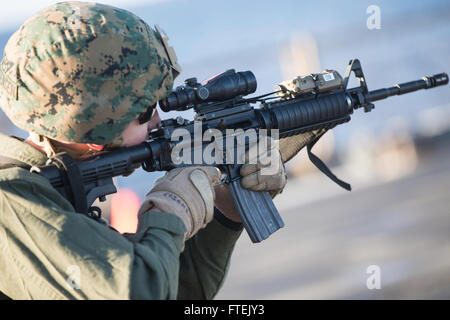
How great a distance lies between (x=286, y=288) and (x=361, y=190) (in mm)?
4405

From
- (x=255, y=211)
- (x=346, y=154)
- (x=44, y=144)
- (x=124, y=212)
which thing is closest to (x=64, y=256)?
(x=44, y=144)

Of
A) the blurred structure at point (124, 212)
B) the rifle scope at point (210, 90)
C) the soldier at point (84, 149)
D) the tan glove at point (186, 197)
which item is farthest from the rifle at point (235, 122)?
the blurred structure at point (124, 212)

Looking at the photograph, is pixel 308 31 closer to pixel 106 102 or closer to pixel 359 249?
pixel 359 249

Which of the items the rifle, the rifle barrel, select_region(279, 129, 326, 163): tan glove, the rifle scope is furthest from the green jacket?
the rifle barrel

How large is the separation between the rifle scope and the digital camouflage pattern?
40 centimetres

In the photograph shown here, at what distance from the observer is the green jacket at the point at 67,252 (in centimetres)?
194

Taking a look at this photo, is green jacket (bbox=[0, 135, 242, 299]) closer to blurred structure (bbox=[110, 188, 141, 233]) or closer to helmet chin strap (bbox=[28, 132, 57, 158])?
helmet chin strap (bbox=[28, 132, 57, 158])

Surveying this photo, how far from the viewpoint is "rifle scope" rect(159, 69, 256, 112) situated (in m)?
2.99

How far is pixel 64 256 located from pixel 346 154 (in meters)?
11.1

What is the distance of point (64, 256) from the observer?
1956 mm

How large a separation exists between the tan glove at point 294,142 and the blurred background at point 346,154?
1.62m

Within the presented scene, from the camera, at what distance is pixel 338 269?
6.66 meters

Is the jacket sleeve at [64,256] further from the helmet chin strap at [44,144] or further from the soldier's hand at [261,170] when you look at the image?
the soldier's hand at [261,170]

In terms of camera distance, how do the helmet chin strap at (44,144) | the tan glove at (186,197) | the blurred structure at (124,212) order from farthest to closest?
the blurred structure at (124,212) → the helmet chin strap at (44,144) → the tan glove at (186,197)
